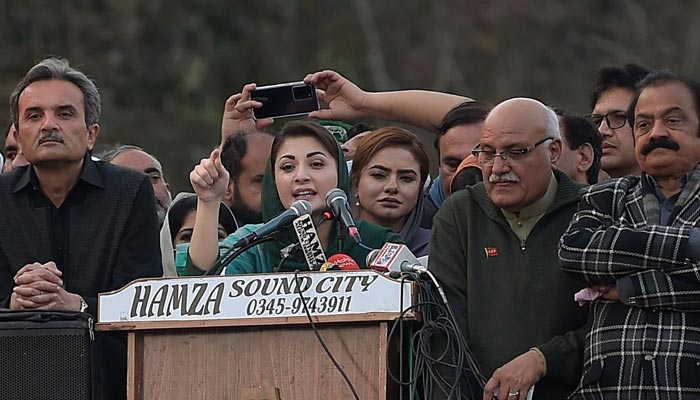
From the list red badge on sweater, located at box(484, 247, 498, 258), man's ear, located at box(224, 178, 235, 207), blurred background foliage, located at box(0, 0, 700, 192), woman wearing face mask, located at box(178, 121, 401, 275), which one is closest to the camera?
red badge on sweater, located at box(484, 247, 498, 258)

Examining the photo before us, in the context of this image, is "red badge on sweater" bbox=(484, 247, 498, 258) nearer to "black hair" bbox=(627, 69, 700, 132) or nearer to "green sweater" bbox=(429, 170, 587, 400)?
"green sweater" bbox=(429, 170, 587, 400)

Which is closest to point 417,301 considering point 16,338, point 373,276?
point 373,276

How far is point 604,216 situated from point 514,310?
0.45m

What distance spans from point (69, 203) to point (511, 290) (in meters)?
1.78

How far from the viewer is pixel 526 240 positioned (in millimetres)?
6355

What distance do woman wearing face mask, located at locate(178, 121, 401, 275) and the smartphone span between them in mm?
183

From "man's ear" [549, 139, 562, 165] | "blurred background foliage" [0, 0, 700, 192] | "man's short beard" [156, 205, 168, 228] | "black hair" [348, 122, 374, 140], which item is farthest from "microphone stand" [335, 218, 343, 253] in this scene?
"blurred background foliage" [0, 0, 700, 192]

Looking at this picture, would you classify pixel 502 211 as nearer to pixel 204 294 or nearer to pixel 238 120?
pixel 204 294

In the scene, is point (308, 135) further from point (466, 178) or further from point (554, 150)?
point (554, 150)

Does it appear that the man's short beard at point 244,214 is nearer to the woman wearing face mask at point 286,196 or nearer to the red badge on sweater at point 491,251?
the woman wearing face mask at point 286,196

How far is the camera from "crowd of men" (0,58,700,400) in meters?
5.89

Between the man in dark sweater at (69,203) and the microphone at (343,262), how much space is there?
75 cm

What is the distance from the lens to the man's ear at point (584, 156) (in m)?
7.58

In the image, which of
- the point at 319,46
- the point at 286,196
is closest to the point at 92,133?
the point at 286,196
